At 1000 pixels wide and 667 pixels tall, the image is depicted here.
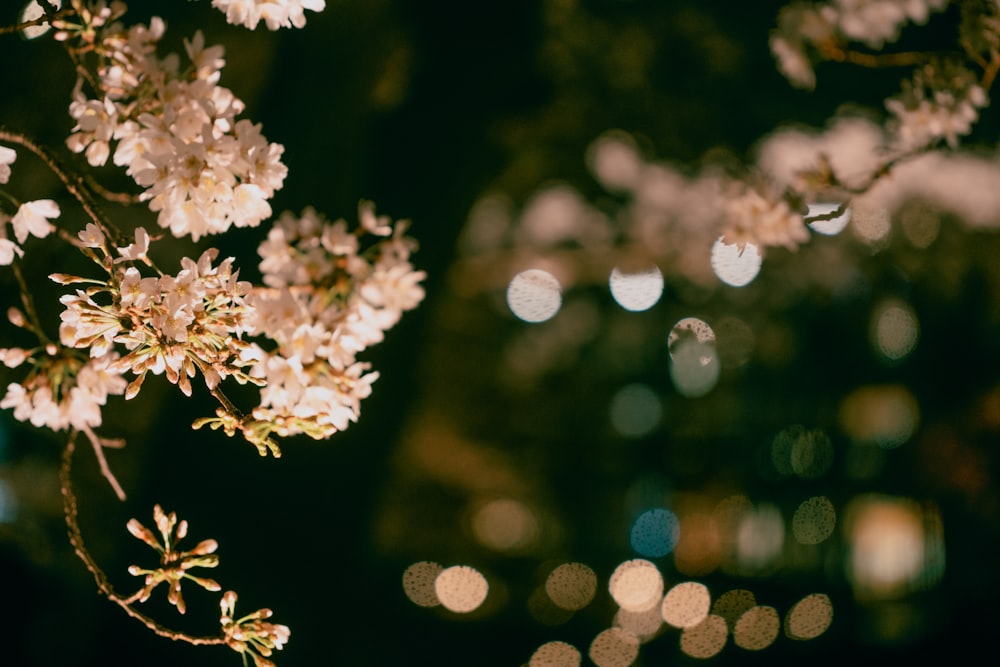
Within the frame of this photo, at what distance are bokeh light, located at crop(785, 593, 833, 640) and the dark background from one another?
0.44 ft

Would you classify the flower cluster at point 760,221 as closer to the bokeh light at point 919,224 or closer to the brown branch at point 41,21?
the brown branch at point 41,21

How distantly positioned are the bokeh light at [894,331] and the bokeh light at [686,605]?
24.4 feet

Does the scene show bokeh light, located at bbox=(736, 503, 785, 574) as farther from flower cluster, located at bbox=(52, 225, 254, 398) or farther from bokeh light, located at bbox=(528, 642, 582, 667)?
flower cluster, located at bbox=(52, 225, 254, 398)

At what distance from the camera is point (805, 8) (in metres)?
2.18

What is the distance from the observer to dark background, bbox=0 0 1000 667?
10.3 ft

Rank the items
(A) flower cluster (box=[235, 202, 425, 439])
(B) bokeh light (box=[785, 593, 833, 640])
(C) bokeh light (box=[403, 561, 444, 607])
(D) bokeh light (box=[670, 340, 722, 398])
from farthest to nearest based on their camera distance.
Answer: (D) bokeh light (box=[670, 340, 722, 398]) → (C) bokeh light (box=[403, 561, 444, 607]) → (B) bokeh light (box=[785, 593, 833, 640]) → (A) flower cluster (box=[235, 202, 425, 439])

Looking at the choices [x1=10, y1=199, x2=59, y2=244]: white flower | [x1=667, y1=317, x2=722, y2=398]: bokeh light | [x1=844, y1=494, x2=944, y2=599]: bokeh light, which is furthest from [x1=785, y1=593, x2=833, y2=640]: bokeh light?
[x1=10, y1=199, x2=59, y2=244]: white flower

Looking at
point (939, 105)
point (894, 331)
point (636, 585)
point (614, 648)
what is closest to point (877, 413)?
point (894, 331)

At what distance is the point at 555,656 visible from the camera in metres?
6.96

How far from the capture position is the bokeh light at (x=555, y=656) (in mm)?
6746

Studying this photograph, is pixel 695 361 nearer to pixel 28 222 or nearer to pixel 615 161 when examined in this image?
pixel 615 161

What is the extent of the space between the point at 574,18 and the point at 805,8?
288 cm

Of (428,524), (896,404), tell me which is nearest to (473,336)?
(428,524)

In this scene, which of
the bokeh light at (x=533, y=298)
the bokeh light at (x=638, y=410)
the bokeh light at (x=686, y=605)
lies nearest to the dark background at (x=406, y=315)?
the bokeh light at (x=686, y=605)
